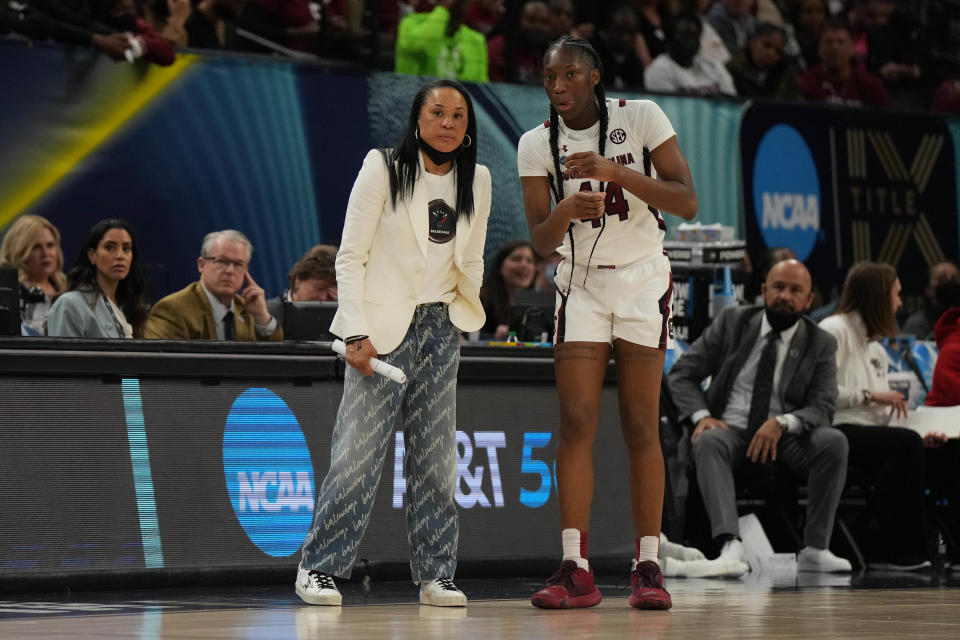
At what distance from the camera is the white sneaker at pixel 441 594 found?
5.00 meters

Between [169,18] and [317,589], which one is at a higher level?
[169,18]

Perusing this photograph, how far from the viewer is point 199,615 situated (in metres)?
4.62

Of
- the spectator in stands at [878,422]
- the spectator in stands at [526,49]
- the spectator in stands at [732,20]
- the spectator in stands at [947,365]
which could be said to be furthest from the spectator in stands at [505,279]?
the spectator in stands at [732,20]

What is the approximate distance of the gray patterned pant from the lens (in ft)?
16.4

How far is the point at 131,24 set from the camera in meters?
9.20

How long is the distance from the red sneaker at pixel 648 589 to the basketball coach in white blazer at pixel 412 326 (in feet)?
1.95

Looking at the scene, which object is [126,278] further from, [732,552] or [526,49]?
[526,49]

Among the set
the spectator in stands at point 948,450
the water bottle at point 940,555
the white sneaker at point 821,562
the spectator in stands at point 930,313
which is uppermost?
A: the spectator in stands at point 930,313

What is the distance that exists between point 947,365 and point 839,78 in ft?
16.5

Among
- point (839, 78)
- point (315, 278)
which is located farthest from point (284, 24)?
point (839, 78)

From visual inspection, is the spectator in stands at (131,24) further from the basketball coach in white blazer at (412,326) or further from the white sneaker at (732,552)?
the white sneaker at (732,552)

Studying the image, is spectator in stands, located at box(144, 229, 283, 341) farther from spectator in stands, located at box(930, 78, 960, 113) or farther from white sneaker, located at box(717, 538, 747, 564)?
spectator in stands, located at box(930, 78, 960, 113)

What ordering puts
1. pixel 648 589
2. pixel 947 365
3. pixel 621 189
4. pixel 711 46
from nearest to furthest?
pixel 648 589 → pixel 621 189 → pixel 947 365 → pixel 711 46

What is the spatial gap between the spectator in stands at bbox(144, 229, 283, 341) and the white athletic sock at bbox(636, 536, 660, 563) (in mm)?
2900
